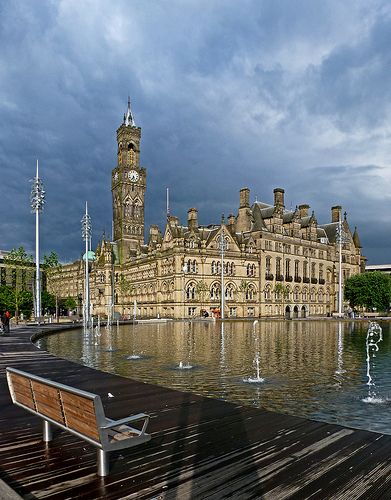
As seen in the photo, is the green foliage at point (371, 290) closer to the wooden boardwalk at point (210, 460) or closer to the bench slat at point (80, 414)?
the wooden boardwalk at point (210, 460)

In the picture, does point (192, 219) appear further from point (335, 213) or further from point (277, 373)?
point (277, 373)

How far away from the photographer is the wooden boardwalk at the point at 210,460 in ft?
19.1

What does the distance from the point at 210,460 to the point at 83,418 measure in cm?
215

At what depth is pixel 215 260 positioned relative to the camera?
8725 cm

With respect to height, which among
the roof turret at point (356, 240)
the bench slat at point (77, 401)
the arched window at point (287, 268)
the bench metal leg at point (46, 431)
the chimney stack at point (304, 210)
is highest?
the chimney stack at point (304, 210)

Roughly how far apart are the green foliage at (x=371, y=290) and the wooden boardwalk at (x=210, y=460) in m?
88.5

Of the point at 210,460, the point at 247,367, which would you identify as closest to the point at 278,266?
the point at 247,367

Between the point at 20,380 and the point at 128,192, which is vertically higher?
the point at 128,192

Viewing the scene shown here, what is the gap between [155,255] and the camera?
92875 mm

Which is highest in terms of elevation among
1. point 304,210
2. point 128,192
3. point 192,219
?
point 128,192

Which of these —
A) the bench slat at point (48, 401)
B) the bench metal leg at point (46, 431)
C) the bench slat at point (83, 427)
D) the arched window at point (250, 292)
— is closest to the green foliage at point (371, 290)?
the arched window at point (250, 292)

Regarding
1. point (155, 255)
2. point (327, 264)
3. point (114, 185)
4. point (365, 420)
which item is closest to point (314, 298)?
point (327, 264)

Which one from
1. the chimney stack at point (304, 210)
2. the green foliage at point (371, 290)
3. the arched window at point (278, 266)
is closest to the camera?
the green foliage at point (371, 290)

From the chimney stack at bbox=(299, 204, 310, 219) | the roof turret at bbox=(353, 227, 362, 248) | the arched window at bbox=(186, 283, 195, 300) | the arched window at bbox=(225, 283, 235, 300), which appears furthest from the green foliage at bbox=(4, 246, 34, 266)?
the roof turret at bbox=(353, 227, 362, 248)
